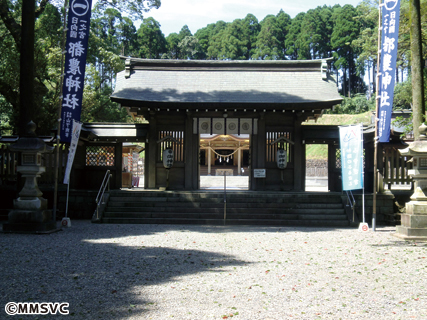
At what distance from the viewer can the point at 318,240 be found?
8352mm

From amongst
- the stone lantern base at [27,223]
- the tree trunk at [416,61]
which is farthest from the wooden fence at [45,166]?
the tree trunk at [416,61]

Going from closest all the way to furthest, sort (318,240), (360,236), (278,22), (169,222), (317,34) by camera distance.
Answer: (318,240), (360,236), (169,222), (317,34), (278,22)

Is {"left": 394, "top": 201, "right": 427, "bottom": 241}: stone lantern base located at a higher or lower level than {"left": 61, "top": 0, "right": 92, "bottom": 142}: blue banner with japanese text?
lower

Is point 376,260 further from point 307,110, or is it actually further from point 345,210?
point 307,110

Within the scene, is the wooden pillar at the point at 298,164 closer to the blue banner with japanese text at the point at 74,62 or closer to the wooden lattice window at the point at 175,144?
the wooden lattice window at the point at 175,144

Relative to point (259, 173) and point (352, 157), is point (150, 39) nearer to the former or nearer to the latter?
point (259, 173)

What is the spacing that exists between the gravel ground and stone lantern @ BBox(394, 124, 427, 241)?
0.42 m

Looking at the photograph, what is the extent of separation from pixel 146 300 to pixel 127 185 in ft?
42.5

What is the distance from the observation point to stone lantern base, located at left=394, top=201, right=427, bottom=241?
27.7ft

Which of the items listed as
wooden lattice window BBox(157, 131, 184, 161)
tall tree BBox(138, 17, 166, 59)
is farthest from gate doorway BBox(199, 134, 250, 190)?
tall tree BBox(138, 17, 166, 59)

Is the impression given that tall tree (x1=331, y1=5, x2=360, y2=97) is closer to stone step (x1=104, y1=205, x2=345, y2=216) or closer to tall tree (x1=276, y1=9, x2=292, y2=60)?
tall tree (x1=276, y1=9, x2=292, y2=60)

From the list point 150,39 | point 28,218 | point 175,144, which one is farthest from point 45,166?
point 150,39

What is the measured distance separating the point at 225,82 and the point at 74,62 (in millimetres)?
6261

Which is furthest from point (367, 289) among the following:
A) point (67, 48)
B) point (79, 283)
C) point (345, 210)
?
point (67, 48)
